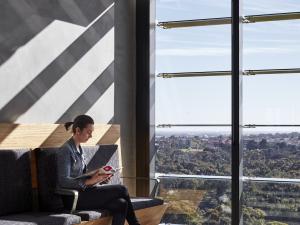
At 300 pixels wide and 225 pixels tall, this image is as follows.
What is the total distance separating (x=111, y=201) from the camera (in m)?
5.74

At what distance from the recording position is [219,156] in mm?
7242

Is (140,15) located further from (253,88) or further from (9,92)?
(9,92)

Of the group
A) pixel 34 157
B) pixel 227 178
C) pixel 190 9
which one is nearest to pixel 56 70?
pixel 34 157

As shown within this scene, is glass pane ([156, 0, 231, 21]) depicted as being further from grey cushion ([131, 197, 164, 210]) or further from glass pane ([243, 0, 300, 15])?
grey cushion ([131, 197, 164, 210])

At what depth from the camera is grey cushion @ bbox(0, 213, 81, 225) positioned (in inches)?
185

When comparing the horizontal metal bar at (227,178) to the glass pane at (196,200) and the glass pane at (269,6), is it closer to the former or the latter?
the glass pane at (196,200)

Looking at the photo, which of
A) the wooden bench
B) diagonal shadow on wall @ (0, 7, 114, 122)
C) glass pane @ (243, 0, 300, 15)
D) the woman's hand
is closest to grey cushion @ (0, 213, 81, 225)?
the wooden bench

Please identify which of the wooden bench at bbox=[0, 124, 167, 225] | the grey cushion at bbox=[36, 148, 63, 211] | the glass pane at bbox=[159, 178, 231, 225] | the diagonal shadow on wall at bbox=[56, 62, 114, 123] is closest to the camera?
the wooden bench at bbox=[0, 124, 167, 225]

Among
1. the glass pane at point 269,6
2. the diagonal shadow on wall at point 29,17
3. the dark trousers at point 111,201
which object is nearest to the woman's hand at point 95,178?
the dark trousers at point 111,201

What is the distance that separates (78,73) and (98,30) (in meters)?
0.64

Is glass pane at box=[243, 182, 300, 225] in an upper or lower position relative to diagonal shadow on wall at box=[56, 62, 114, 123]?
lower

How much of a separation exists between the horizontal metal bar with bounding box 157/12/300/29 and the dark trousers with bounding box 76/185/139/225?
2474 mm

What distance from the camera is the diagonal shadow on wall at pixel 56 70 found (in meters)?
5.66

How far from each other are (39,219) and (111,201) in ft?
3.32
